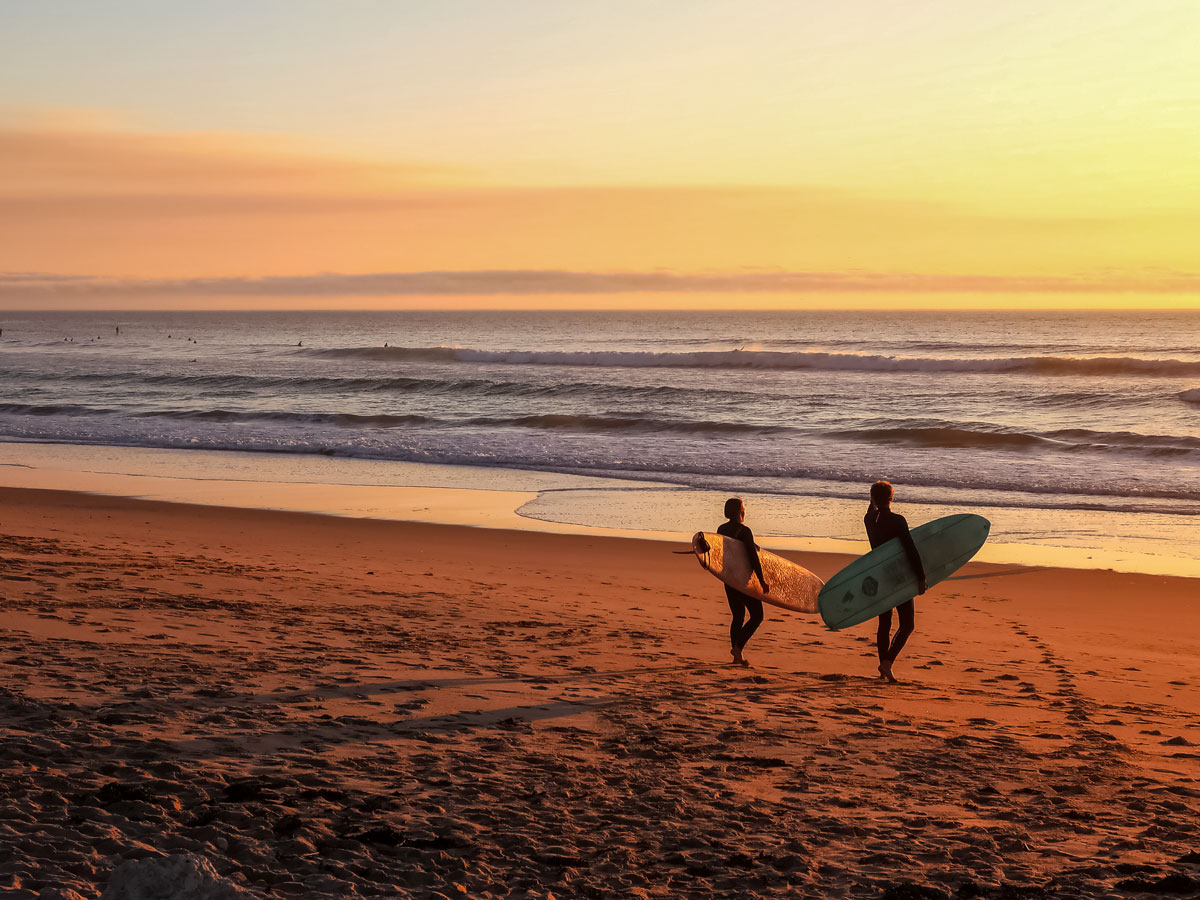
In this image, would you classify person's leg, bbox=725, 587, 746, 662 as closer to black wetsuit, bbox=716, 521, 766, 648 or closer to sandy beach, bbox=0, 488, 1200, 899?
black wetsuit, bbox=716, 521, 766, 648

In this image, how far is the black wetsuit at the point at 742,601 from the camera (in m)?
7.59

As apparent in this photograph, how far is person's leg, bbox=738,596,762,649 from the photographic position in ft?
25.1

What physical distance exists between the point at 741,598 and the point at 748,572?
0.23m

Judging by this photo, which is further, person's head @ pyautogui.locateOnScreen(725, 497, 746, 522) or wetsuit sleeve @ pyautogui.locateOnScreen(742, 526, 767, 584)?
person's head @ pyautogui.locateOnScreen(725, 497, 746, 522)

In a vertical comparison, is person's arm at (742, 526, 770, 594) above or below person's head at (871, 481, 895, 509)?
below

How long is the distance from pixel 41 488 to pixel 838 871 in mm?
16893

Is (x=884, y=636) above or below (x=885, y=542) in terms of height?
below

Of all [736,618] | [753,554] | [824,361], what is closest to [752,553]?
[753,554]

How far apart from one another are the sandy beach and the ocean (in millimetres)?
5635

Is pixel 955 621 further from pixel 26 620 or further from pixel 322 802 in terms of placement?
pixel 26 620

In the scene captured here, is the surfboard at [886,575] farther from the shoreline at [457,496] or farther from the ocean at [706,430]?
the ocean at [706,430]

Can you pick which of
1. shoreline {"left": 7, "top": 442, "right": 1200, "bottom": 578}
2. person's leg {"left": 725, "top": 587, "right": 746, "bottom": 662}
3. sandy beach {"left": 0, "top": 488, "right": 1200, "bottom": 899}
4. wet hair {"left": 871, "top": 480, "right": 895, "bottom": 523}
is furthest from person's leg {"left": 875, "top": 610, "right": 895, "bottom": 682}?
shoreline {"left": 7, "top": 442, "right": 1200, "bottom": 578}

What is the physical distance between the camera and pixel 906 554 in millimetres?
7402

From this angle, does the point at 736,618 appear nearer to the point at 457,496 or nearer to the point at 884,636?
the point at 884,636
